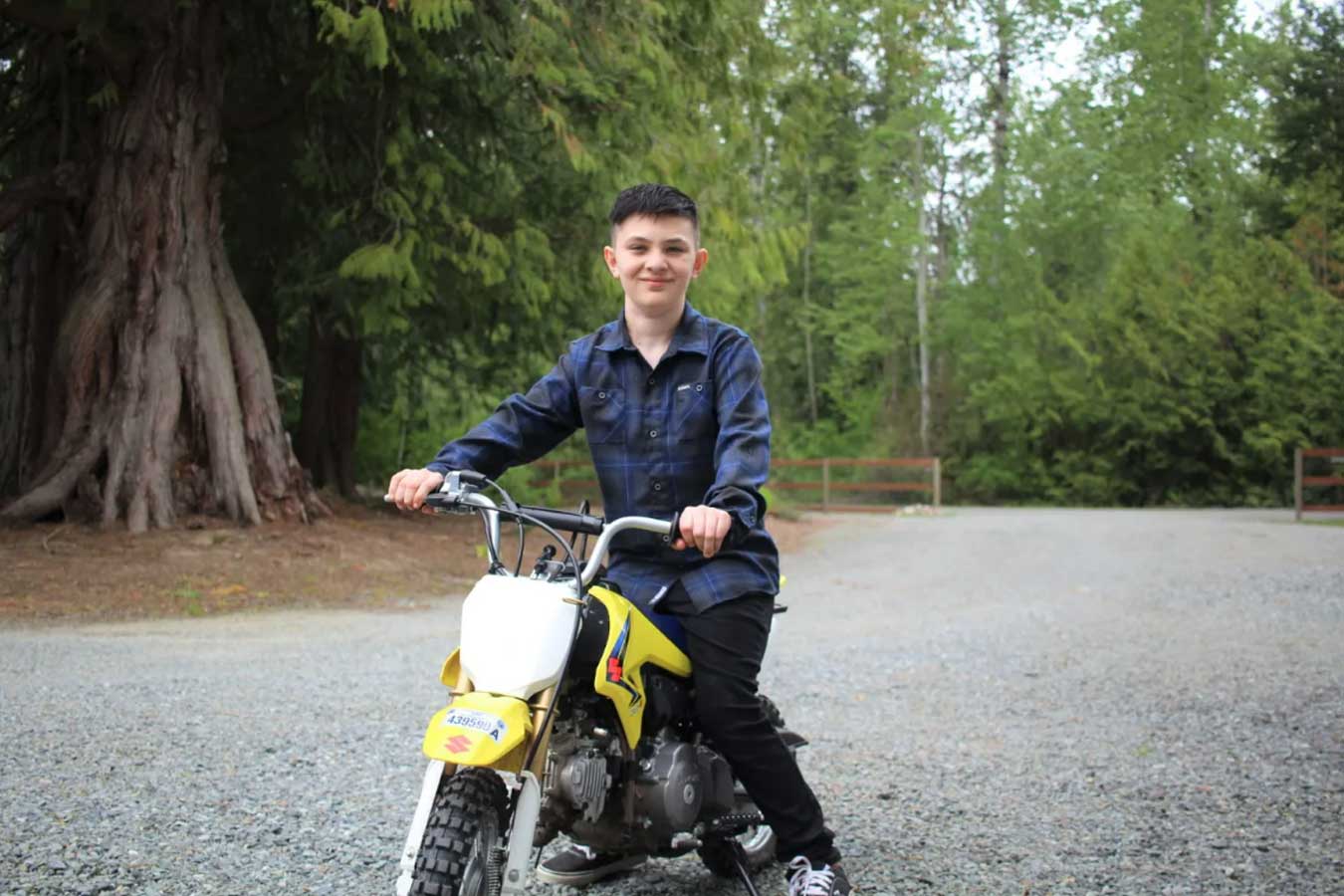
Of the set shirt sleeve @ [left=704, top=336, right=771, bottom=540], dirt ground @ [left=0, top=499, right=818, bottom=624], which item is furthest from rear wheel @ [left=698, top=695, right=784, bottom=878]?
dirt ground @ [left=0, top=499, right=818, bottom=624]

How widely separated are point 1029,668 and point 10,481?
11.0m

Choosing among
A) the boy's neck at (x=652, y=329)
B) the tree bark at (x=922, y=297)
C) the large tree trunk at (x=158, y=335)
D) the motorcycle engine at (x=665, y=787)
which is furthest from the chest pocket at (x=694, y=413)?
the tree bark at (x=922, y=297)

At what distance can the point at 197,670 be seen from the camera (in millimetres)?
7973

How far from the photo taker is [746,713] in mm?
3566

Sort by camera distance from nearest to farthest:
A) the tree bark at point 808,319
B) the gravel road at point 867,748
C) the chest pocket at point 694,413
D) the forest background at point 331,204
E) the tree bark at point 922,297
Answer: the chest pocket at point 694,413
the gravel road at point 867,748
the forest background at point 331,204
the tree bark at point 922,297
the tree bark at point 808,319

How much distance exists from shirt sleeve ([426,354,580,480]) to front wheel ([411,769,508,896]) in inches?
37.2

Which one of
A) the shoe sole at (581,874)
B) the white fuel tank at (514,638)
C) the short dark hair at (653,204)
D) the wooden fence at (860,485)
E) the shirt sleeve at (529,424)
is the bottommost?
the wooden fence at (860,485)

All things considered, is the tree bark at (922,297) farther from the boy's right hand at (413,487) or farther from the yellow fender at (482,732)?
the yellow fender at (482,732)

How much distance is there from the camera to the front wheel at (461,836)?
2805 millimetres

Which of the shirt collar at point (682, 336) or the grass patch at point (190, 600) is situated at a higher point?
the shirt collar at point (682, 336)

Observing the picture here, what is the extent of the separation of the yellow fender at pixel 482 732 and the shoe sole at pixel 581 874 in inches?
46.2

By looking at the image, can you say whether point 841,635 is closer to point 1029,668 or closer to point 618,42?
point 1029,668

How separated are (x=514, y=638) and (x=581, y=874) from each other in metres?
1.34

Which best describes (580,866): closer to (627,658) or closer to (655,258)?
(627,658)
